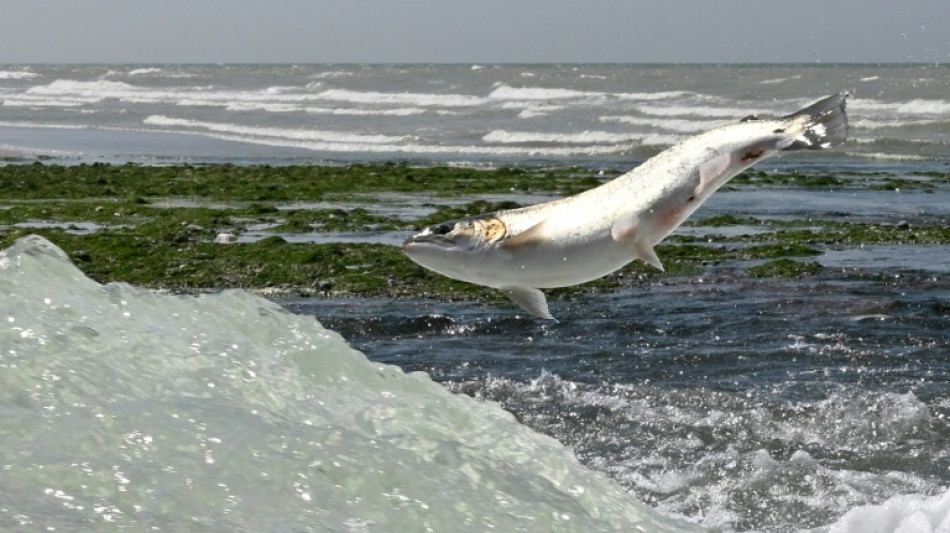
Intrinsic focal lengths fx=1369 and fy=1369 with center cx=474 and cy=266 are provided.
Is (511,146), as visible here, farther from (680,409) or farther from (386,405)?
(386,405)

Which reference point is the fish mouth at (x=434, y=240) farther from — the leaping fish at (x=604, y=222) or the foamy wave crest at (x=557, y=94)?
the foamy wave crest at (x=557, y=94)

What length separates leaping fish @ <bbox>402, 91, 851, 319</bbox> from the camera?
81.4 inches

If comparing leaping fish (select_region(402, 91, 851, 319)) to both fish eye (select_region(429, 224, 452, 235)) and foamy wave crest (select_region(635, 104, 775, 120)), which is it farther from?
foamy wave crest (select_region(635, 104, 775, 120))

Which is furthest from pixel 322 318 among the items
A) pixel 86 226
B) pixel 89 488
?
pixel 89 488

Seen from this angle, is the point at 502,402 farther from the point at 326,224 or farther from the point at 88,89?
the point at 88,89

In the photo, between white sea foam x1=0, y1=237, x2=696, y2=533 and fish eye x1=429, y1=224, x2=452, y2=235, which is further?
white sea foam x1=0, y1=237, x2=696, y2=533

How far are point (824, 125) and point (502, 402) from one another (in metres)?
6.56

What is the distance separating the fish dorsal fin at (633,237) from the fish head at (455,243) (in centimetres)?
18

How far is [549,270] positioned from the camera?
2.06 m

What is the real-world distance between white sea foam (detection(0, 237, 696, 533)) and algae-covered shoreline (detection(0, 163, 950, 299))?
7.96 meters

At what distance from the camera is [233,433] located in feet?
11.3

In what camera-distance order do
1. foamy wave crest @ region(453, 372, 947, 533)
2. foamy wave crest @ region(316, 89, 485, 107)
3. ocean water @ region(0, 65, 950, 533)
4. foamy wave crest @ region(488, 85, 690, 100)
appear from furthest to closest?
foamy wave crest @ region(316, 89, 485, 107)
foamy wave crest @ region(488, 85, 690, 100)
foamy wave crest @ region(453, 372, 947, 533)
ocean water @ region(0, 65, 950, 533)

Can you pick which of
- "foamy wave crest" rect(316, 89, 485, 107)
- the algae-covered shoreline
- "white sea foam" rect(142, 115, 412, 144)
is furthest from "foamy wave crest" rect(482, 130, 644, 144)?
"foamy wave crest" rect(316, 89, 485, 107)

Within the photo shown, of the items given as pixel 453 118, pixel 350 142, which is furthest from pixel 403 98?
pixel 350 142
